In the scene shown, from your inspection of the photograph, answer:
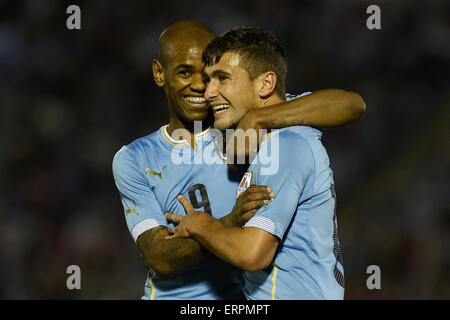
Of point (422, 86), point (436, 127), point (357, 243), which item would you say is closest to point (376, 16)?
point (422, 86)

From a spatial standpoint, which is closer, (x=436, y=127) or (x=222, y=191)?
(x=222, y=191)

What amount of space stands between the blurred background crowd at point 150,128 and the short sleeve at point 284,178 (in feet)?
11.9

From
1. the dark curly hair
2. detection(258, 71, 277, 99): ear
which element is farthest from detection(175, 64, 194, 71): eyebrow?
detection(258, 71, 277, 99): ear

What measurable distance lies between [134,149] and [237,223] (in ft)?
3.22

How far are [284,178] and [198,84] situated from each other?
99 cm

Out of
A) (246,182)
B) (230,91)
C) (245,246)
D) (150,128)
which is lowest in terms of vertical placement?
(245,246)

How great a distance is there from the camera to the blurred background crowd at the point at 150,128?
5.89 meters

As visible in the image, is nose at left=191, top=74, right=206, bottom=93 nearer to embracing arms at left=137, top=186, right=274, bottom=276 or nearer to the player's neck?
the player's neck

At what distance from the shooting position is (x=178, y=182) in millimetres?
3053

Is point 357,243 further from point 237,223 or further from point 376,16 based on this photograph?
point 237,223

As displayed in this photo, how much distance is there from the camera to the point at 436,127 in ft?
20.8

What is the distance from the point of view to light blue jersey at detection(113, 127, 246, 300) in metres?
2.97

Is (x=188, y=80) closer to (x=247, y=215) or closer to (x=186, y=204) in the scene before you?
(x=186, y=204)

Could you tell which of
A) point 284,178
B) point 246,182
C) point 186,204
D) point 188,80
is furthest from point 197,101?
point 284,178
